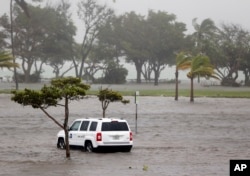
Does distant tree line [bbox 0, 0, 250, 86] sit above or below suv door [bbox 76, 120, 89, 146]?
above

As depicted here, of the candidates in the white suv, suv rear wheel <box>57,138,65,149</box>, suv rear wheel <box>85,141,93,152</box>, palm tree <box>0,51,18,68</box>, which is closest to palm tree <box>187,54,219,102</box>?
palm tree <box>0,51,18,68</box>

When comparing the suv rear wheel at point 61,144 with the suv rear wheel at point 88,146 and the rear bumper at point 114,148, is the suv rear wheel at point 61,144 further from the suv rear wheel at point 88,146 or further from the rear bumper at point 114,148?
the rear bumper at point 114,148

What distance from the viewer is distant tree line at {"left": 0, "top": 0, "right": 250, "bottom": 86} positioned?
12112 centimetres

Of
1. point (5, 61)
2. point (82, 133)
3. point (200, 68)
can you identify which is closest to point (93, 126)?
point (82, 133)

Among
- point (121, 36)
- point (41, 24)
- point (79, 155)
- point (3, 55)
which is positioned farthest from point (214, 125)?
point (121, 36)

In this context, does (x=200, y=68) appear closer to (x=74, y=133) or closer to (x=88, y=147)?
(x=74, y=133)

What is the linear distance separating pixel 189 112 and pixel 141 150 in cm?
2690

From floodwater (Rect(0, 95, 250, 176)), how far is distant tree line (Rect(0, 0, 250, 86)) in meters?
61.3

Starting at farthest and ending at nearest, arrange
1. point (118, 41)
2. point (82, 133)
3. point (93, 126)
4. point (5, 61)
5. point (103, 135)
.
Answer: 1. point (118, 41)
2. point (5, 61)
3. point (82, 133)
4. point (93, 126)
5. point (103, 135)

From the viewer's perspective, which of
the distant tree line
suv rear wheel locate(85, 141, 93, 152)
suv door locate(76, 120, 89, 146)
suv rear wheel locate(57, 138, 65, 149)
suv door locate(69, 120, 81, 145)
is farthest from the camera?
the distant tree line

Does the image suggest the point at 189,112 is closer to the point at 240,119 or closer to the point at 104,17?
the point at 240,119

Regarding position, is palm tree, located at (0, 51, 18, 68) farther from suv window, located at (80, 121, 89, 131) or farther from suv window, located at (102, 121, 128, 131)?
suv window, located at (102, 121, 128, 131)

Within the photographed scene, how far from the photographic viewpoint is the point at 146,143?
108 ft

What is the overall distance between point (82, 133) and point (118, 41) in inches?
4285
